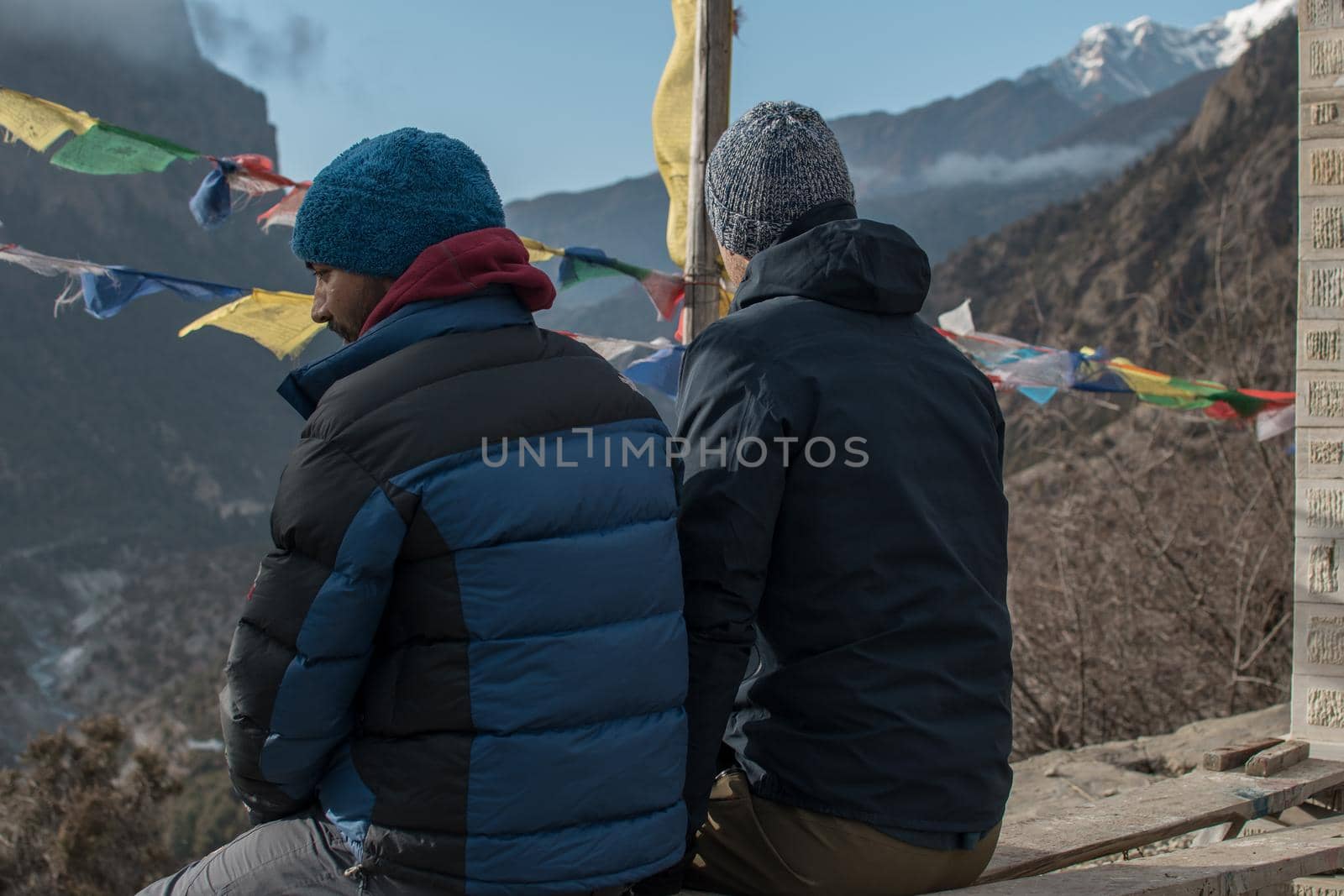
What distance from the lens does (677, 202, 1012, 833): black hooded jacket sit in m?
1.91

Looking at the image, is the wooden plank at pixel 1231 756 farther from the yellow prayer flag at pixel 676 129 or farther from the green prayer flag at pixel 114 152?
the green prayer flag at pixel 114 152

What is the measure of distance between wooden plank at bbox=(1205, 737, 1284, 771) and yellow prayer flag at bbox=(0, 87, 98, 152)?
4.15 metres

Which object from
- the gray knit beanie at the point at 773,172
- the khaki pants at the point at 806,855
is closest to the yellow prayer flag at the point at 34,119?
the gray knit beanie at the point at 773,172

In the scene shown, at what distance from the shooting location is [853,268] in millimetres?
1991

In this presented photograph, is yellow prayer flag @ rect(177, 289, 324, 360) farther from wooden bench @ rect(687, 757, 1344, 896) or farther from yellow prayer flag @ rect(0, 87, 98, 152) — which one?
wooden bench @ rect(687, 757, 1344, 896)

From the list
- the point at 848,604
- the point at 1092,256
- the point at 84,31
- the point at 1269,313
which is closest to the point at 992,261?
the point at 1092,256

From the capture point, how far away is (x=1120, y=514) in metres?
10.3

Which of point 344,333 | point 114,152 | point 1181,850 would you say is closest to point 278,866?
point 344,333

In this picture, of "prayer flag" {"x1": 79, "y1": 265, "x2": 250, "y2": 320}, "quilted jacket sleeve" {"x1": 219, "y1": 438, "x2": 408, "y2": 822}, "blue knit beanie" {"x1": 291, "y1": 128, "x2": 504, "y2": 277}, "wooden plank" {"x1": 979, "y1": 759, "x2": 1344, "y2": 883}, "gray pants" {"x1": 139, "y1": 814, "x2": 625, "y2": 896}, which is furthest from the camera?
"prayer flag" {"x1": 79, "y1": 265, "x2": 250, "y2": 320}

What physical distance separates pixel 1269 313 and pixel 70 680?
72419 mm

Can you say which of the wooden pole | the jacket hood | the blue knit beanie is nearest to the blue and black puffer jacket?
the blue knit beanie

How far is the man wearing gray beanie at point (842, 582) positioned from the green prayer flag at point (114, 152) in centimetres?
311

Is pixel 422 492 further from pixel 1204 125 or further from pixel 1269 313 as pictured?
pixel 1204 125

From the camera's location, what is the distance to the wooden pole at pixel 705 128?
4.13 metres
